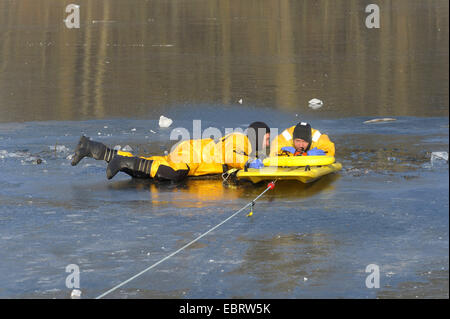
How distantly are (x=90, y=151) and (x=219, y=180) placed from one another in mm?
1788

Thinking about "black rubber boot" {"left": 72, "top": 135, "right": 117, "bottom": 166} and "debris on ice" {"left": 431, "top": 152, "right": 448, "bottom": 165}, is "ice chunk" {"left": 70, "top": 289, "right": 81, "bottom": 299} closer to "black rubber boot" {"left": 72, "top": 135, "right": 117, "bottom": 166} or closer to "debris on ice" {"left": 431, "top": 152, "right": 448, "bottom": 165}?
"black rubber boot" {"left": 72, "top": 135, "right": 117, "bottom": 166}

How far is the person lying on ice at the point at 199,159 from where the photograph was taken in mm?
12953

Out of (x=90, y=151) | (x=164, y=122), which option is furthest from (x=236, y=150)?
(x=164, y=122)

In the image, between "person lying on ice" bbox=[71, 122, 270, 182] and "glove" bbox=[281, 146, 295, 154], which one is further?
"glove" bbox=[281, 146, 295, 154]

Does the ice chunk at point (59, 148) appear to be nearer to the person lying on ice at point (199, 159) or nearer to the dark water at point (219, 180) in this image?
the dark water at point (219, 180)

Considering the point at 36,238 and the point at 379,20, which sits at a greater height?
the point at 379,20

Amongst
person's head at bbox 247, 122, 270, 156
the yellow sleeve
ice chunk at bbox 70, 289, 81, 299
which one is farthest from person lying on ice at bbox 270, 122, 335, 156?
ice chunk at bbox 70, 289, 81, 299

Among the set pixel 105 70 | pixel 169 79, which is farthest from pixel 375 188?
pixel 105 70

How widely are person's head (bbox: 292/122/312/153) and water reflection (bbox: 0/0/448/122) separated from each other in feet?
7.12

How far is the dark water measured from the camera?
9.02 m

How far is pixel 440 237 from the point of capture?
998 cm
